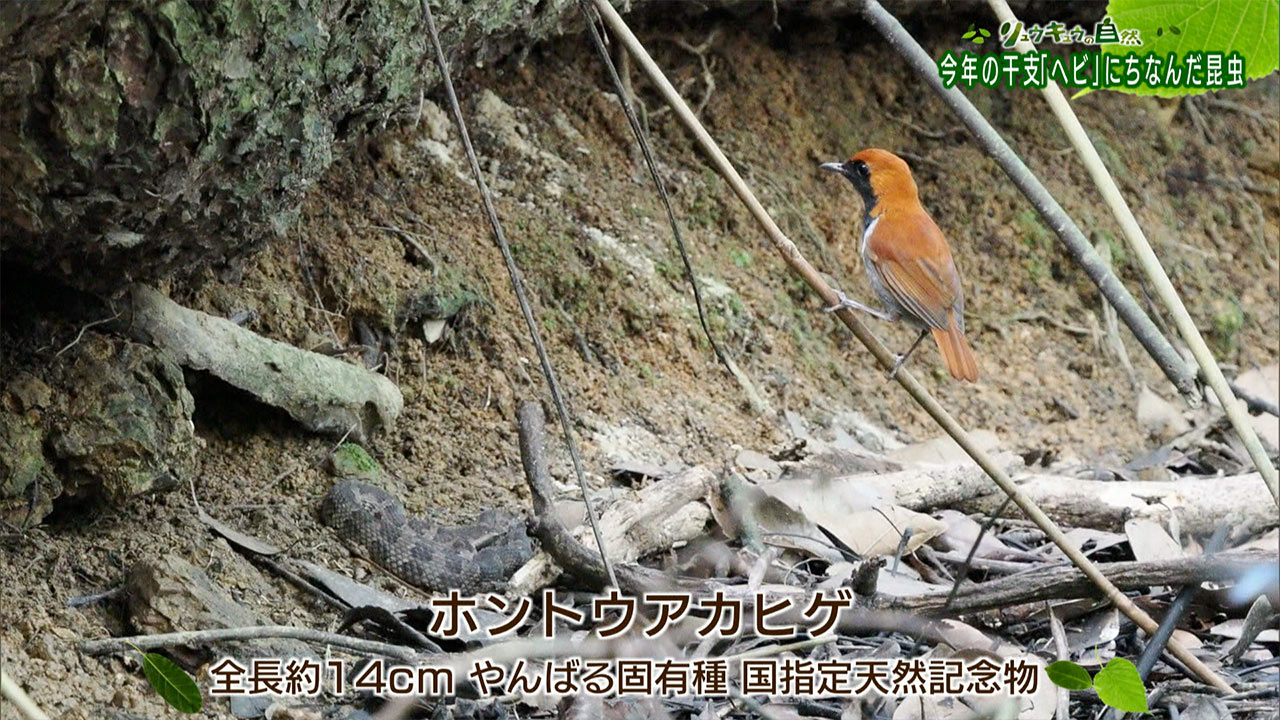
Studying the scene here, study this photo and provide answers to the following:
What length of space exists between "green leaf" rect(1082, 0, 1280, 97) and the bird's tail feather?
2.39 meters

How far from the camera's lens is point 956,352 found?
3646mm

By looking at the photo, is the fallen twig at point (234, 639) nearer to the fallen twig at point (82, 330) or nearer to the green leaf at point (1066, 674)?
the fallen twig at point (82, 330)

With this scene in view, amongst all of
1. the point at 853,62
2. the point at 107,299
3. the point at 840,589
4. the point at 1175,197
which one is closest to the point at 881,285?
the point at 840,589

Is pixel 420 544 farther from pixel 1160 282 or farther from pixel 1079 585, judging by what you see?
pixel 1160 282

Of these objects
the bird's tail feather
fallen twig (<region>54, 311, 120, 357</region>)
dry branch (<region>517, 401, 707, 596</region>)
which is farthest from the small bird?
fallen twig (<region>54, 311, 120, 357</region>)

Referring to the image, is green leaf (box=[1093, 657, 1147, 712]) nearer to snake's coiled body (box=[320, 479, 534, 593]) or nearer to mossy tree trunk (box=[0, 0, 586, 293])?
snake's coiled body (box=[320, 479, 534, 593])

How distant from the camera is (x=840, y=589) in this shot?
3.29 meters

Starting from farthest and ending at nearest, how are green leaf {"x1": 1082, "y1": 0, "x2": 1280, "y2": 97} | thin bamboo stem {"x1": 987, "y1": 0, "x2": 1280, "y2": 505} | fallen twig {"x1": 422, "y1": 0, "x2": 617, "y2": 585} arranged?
1. fallen twig {"x1": 422, "y1": 0, "x2": 617, "y2": 585}
2. thin bamboo stem {"x1": 987, "y1": 0, "x2": 1280, "y2": 505}
3. green leaf {"x1": 1082, "y1": 0, "x2": 1280, "y2": 97}

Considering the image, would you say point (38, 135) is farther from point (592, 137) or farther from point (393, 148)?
point (592, 137)

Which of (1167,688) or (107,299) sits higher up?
(107,299)

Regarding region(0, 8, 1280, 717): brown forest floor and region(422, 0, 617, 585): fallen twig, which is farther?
region(0, 8, 1280, 717): brown forest floor

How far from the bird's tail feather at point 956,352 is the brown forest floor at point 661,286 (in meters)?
1.40

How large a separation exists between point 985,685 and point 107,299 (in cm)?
239

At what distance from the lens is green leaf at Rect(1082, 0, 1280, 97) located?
100 centimetres
